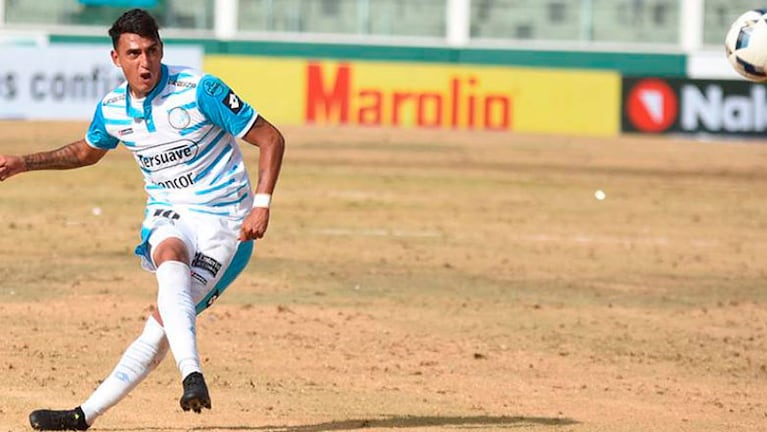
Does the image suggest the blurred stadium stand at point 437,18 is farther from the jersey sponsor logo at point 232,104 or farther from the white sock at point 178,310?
the white sock at point 178,310

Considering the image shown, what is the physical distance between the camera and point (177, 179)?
8.48 meters

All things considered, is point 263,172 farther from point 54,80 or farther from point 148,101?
point 54,80

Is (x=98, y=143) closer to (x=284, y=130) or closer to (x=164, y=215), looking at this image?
(x=164, y=215)

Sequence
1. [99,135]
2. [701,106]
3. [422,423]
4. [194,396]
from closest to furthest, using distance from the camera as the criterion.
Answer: [194,396], [99,135], [422,423], [701,106]

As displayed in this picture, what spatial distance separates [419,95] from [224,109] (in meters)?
30.9

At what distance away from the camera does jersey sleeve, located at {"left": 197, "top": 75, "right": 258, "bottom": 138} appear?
324 inches

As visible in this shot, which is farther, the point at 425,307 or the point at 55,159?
the point at 425,307

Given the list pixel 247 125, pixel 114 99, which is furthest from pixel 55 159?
pixel 247 125

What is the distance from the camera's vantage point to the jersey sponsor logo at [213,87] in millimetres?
8289

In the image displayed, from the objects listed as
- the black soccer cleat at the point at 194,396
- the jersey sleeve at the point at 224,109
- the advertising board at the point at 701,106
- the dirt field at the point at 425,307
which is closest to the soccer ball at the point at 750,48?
the dirt field at the point at 425,307

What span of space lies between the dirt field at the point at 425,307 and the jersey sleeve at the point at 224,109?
188cm

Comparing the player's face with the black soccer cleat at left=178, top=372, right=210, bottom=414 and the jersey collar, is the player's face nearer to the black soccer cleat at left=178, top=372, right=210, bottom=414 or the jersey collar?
the jersey collar

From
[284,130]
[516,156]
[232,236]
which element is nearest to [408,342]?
[232,236]

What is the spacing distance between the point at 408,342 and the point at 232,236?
434cm
